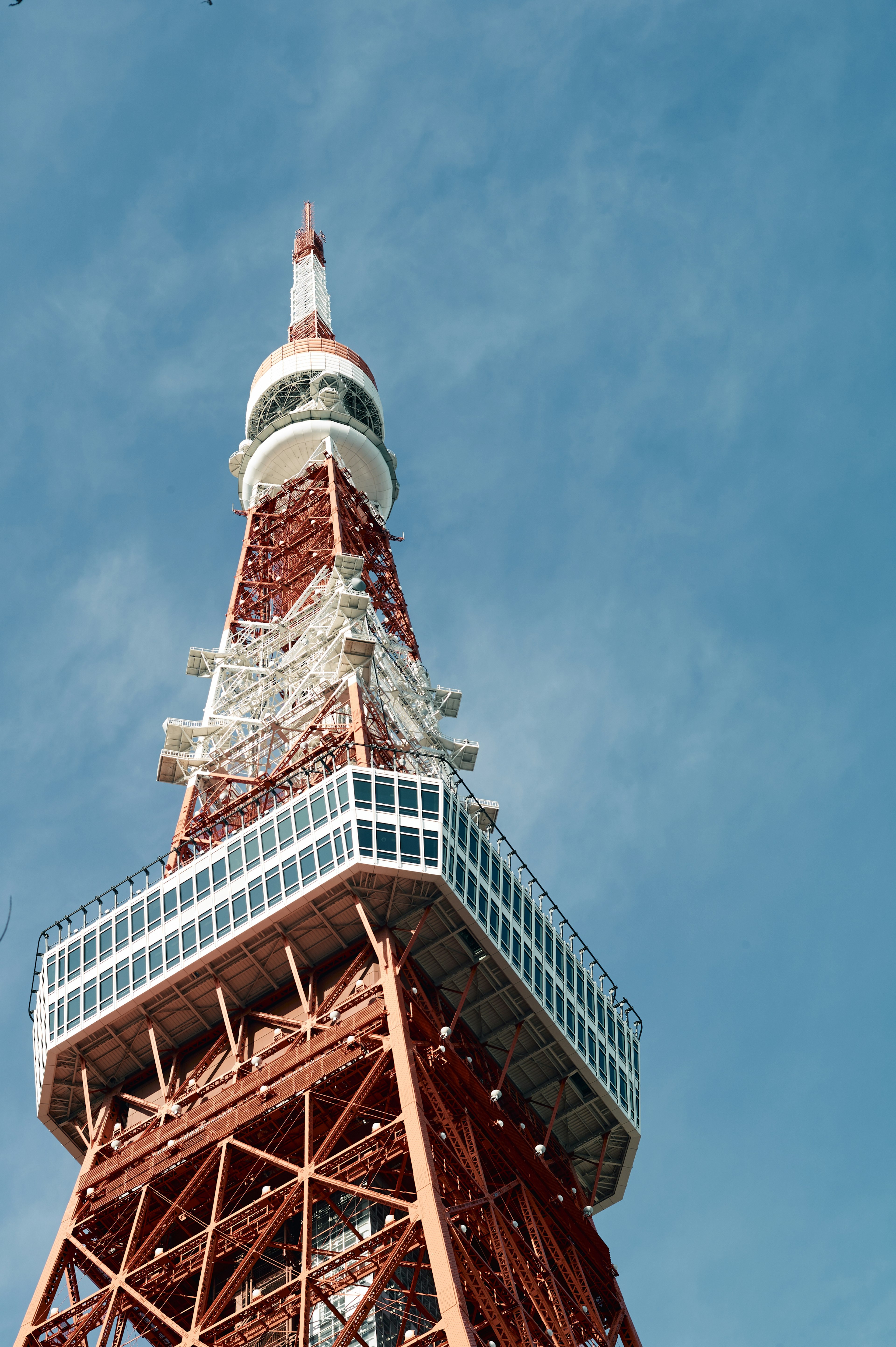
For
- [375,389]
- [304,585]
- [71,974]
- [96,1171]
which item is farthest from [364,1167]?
[375,389]

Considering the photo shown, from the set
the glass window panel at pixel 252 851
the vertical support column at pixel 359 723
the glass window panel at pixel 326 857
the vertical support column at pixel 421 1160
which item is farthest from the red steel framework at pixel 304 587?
the vertical support column at pixel 421 1160

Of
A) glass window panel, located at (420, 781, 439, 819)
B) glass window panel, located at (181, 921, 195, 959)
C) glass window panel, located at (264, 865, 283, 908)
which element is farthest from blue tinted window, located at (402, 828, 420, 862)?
glass window panel, located at (181, 921, 195, 959)

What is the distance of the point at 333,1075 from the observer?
5122 cm

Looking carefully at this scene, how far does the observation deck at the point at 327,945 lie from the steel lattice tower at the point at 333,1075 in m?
0.10

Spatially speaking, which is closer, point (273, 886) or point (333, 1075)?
point (333, 1075)

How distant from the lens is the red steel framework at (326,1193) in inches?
1816

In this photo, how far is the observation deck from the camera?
55.9 metres

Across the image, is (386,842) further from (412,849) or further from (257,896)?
(257,896)

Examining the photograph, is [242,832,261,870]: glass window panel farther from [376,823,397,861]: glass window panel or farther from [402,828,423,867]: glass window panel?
[402,828,423,867]: glass window panel

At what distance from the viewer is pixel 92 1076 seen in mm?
57781

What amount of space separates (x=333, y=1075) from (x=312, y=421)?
173 feet

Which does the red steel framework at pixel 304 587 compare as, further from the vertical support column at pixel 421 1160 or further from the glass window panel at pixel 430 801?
the vertical support column at pixel 421 1160

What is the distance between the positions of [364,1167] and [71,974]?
1422 cm

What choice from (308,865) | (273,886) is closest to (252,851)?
(273,886)
